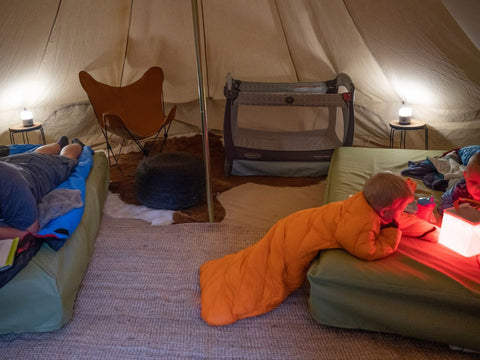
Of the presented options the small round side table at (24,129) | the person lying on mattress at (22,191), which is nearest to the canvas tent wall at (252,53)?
the small round side table at (24,129)

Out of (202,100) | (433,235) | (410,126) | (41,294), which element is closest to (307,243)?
(433,235)

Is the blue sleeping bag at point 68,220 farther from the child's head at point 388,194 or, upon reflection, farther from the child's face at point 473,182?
the child's face at point 473,182

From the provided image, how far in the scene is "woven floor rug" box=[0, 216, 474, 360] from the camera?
5.32 ft

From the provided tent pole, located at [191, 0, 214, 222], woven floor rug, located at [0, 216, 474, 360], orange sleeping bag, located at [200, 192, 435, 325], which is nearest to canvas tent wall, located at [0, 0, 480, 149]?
tent pole, located at [191, 0, 214, 222]

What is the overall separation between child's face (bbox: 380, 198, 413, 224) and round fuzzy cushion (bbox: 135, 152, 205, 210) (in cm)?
140

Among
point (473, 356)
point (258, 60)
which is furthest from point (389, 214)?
point (258, 60)

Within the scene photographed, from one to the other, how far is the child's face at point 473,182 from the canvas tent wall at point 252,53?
1.07m

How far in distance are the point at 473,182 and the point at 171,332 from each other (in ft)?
4.75

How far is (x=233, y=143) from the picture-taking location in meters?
3.20

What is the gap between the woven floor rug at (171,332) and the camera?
5.32ft

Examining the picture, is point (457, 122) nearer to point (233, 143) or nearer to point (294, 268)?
point (233, 143)

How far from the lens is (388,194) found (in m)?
1.60

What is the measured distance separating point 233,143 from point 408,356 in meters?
1.99

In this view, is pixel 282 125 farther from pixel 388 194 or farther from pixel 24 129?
pixel 24 129
